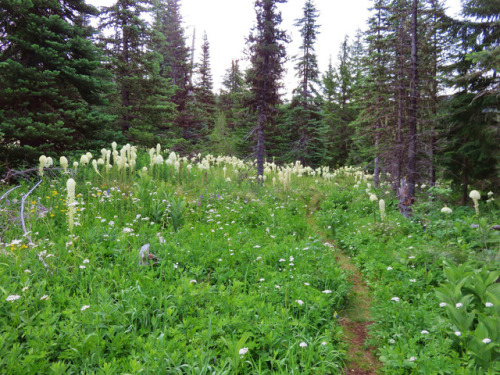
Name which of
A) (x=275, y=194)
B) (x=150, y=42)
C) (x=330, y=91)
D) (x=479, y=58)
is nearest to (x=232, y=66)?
(x=330, y=91)

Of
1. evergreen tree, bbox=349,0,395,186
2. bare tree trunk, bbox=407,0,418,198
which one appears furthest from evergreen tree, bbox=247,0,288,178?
bare tree trunk, bbox=407,0,418,198

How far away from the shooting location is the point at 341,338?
2895 mm

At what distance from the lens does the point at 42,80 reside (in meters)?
6.96

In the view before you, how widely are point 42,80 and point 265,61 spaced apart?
768 cm

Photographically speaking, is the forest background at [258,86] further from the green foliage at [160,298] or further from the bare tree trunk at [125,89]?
the green foliage at [160,298]

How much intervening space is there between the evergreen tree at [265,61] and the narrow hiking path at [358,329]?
24.0 feet

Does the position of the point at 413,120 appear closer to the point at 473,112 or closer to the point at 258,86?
the point at 473,112

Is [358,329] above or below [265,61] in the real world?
below

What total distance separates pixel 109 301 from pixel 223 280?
144 centimetres

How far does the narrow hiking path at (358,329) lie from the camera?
2654mm

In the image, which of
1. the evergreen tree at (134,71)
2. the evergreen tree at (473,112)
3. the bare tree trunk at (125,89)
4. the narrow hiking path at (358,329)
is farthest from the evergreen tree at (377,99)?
the bare tree trunk at (125,89)

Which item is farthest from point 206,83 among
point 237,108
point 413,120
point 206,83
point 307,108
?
point 413,120

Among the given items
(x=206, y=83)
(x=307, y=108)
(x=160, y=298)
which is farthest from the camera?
(x=206, y=83)

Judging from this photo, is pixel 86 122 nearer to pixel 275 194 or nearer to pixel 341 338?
pixel 275 194
